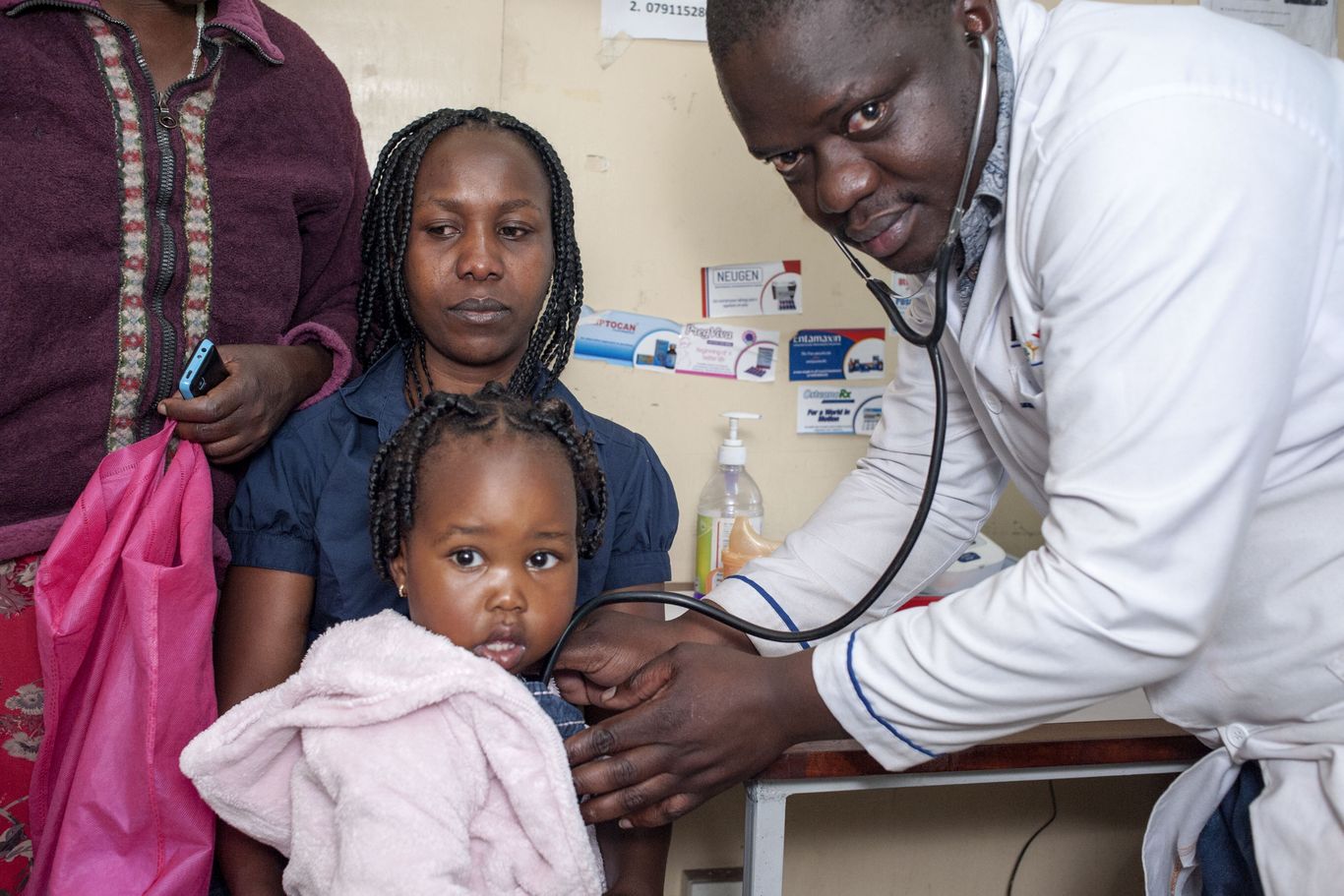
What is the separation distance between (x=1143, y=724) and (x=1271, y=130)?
0.75 metres

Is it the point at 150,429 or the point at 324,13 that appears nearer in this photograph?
the point at 150,429

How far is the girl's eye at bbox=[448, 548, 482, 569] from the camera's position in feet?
3.52

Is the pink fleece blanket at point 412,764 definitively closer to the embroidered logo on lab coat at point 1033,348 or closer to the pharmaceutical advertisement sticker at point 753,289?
the embroidered logo on lab coat at point 1033,348

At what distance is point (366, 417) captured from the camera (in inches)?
51.3

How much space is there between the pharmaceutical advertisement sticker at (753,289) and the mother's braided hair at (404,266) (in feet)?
1.69

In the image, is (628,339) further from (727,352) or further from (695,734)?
(695,734)

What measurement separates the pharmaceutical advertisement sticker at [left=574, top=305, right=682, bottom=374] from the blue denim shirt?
1.74ft

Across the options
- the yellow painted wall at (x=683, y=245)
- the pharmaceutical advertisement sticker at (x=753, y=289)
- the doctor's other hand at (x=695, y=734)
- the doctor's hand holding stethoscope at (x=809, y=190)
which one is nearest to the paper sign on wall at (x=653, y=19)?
the yellow painted wall at (x=683, y=245)

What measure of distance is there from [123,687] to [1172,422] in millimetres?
1067

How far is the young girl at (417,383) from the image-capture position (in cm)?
123

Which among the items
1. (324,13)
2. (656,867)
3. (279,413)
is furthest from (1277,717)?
(324,13)

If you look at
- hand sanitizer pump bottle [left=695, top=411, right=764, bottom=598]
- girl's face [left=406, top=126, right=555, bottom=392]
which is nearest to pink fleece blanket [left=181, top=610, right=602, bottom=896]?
girl's face [left=406, top=126, right=555, bottom=392]

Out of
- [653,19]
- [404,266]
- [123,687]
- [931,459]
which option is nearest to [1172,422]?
[931,459]

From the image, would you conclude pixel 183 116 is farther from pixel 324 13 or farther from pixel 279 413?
pixel 324 13
